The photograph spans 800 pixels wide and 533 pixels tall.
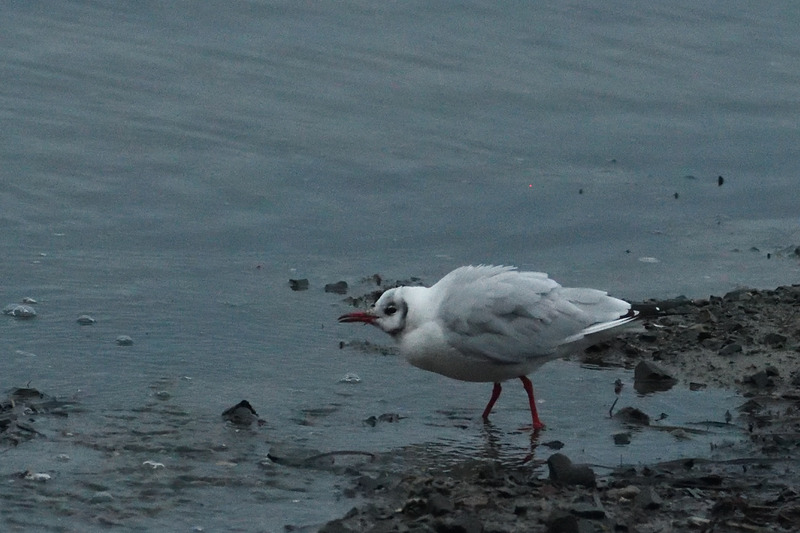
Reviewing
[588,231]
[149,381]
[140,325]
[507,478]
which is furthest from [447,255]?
[507,478]

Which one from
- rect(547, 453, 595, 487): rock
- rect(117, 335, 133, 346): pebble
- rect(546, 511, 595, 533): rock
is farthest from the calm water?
rect(546, 511, 595, 533): rock

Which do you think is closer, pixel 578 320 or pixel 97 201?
pixel 578 320

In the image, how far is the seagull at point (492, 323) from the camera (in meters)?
7.52

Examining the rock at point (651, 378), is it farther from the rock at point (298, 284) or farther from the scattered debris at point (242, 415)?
the rock at point (298, 284)

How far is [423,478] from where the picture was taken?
248 inches

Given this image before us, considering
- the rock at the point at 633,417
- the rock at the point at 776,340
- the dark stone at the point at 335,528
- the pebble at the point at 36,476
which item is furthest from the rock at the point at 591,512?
the rock at the point at 776,340

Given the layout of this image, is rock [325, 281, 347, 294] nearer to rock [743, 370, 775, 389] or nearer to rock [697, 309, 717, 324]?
rock [697, 309, 717, 324]

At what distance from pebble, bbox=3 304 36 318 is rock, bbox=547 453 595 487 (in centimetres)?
416

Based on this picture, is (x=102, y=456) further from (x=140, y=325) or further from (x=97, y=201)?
(x=97, y=201)

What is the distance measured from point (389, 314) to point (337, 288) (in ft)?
7.20

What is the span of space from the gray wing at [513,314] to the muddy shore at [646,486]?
512 mm

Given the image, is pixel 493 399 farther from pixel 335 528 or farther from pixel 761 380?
pixel 335 528

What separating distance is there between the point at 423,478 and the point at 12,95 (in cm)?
889

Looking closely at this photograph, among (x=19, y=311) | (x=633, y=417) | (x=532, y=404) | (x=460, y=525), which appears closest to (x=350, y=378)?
(x=532, y=404)
